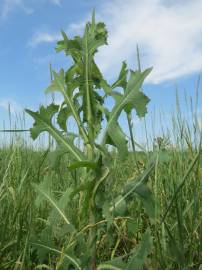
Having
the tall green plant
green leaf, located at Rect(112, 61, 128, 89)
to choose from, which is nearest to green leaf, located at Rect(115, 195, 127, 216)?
the tall green plant

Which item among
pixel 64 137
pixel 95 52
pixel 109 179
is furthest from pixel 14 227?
pixel 95 52

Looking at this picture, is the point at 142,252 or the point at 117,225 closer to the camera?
the point at 142,252

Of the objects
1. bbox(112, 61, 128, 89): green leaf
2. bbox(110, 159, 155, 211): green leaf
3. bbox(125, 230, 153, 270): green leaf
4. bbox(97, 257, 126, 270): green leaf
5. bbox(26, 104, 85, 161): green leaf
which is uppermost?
bbox(112, 61, 128, 89): green leaf

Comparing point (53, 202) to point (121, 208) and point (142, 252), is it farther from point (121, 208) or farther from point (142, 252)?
point (142, 252)

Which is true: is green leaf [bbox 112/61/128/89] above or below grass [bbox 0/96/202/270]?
above

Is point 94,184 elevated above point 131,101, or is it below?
below

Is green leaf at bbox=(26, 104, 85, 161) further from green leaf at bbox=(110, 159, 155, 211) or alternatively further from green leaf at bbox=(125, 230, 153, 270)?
green leaf at bbox=(125, 230, 153, 270)

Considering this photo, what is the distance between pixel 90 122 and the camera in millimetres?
1319

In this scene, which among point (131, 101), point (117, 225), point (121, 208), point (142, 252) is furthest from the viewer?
point (117, 225)

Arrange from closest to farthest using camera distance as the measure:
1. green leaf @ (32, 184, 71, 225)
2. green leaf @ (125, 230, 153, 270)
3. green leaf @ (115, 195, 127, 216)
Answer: green leaf @ (125, 230, 153, 270), green leaf @ (115, 195, 127, 216), green leaf @ (32, 184, 71, 225)

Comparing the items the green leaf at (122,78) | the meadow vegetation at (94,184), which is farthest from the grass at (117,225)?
the green leaf at (122,78)

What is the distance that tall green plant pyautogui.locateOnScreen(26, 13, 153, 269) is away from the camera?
124cm

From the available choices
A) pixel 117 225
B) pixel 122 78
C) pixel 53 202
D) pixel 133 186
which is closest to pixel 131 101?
pixel 122 78

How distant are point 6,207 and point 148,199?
0.82 m
